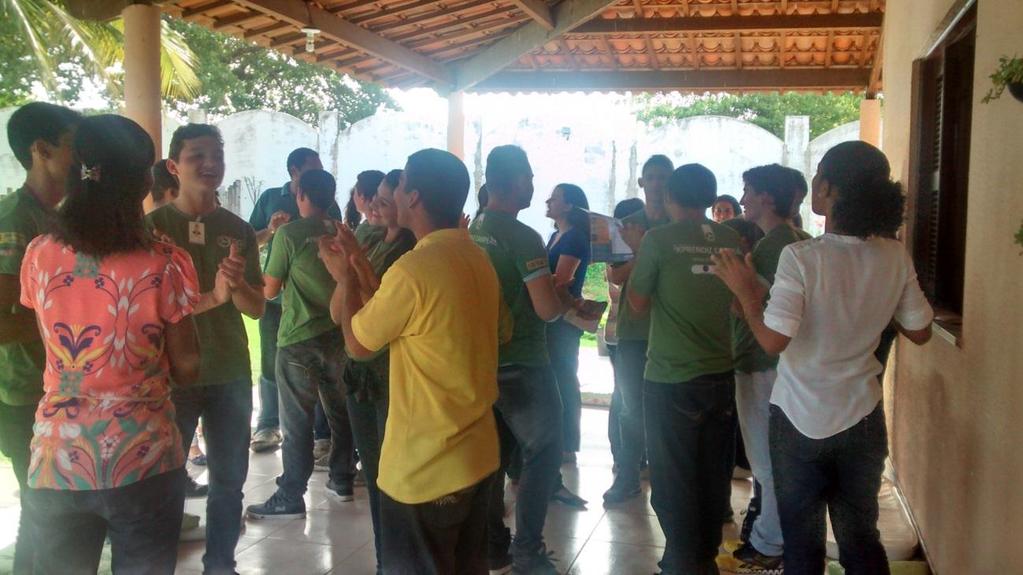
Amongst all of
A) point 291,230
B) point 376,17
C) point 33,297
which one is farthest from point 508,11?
point 33,297

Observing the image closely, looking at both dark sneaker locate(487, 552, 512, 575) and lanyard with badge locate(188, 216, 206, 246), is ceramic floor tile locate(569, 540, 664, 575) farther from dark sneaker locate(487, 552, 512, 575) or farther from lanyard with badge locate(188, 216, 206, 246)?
lanyard with badge locate(188, 216, 206, 246)

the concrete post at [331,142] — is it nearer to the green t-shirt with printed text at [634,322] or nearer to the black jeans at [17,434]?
the green t-shirt with printed text at [634,322]

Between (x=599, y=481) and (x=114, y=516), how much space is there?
370 centimetres

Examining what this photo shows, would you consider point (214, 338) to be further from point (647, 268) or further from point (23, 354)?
point (647, 268)

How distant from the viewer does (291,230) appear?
4.36 m

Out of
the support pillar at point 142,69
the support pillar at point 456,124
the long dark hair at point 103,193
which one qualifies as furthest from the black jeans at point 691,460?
the support pillar at point 456,124

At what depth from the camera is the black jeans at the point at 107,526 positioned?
210 cm

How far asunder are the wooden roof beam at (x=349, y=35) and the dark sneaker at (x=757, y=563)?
14.7 feet

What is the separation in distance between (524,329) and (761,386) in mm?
1148

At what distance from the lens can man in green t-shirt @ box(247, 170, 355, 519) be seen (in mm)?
4383

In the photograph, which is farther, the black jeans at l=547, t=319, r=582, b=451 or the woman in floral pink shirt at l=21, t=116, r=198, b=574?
the black jeans at l=547, t=319, r=582, b=451

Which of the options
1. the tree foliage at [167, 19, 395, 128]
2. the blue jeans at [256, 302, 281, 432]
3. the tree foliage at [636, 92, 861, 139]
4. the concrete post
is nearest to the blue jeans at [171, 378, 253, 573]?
the blue jeans at [256, 302, 281, 432]

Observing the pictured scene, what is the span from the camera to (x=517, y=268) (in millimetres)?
3568

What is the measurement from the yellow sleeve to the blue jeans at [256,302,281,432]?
10.9ft
